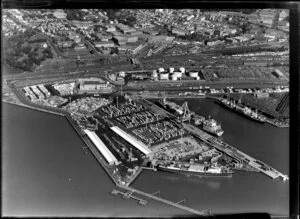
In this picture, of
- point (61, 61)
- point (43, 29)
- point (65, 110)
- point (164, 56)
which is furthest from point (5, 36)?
point (164, 56)

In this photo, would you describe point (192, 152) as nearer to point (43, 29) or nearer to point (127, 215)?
point (127, 215)

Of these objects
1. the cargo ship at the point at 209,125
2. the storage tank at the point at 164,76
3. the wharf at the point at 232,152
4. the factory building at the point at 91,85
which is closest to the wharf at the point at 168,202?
→ the wharf at the point at 232,152

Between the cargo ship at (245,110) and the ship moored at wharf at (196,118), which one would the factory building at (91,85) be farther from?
Result: the cargo ship at (245,110)

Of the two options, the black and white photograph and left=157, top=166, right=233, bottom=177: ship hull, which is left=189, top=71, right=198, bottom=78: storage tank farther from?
left=157, top=166, right=233, bottom=177: ship hull

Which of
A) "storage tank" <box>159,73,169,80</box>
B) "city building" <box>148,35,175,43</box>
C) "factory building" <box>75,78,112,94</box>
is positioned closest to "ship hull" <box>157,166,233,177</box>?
"storage tank" <box>159,73,169,80</box>

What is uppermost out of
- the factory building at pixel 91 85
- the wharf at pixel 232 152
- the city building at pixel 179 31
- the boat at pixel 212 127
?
the city building at pixel 179 31

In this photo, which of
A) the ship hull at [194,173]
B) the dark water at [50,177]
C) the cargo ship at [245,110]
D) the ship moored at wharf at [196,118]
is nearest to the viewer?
the dark water at [50,177]

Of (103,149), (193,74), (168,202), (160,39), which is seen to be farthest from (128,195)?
(160,39)

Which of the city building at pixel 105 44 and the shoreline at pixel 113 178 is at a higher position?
the city building at pixel 105 44

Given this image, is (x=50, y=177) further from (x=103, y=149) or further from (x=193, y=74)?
(x=193, y=74)
